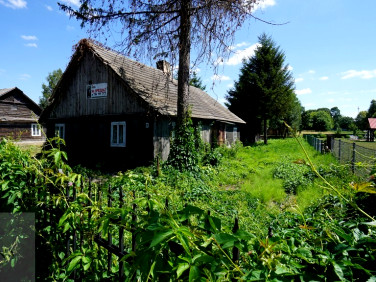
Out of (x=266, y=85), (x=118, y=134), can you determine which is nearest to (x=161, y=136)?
(x=118, y=134)

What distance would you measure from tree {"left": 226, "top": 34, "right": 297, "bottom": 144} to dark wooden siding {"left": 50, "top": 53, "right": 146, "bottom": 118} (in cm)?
1741

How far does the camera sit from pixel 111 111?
535 inches

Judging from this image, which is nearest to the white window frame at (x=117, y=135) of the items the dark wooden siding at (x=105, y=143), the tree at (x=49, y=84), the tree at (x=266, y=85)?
the dark wooden siding at (x=105, y=143)

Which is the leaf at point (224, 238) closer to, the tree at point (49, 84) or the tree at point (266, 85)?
the tree at point (266, 85)

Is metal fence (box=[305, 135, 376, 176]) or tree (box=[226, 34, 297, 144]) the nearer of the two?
metal fence (box=[305, 135, 376, 176])

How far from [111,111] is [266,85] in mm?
19091

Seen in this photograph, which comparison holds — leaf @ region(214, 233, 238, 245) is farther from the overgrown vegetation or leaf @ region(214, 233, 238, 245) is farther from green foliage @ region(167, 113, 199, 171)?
green foliage @ region(167, 113, 199, 171)

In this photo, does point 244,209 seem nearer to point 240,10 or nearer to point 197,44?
point 197,44

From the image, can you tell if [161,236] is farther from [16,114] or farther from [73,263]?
[16,114]

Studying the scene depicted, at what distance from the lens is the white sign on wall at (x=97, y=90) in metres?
13.9

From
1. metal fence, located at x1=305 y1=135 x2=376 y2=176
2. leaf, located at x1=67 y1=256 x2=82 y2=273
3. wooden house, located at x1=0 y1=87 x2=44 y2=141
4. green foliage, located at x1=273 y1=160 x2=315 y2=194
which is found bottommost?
green foliage, located at x1=273 y1=160 x2=315 y2=194

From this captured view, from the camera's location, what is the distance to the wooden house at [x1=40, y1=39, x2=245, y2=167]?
40.4ft

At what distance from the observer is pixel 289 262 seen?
1007 mm

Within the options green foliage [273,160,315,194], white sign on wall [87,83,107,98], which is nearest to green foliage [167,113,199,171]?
green foliage [273,160,315,194]
